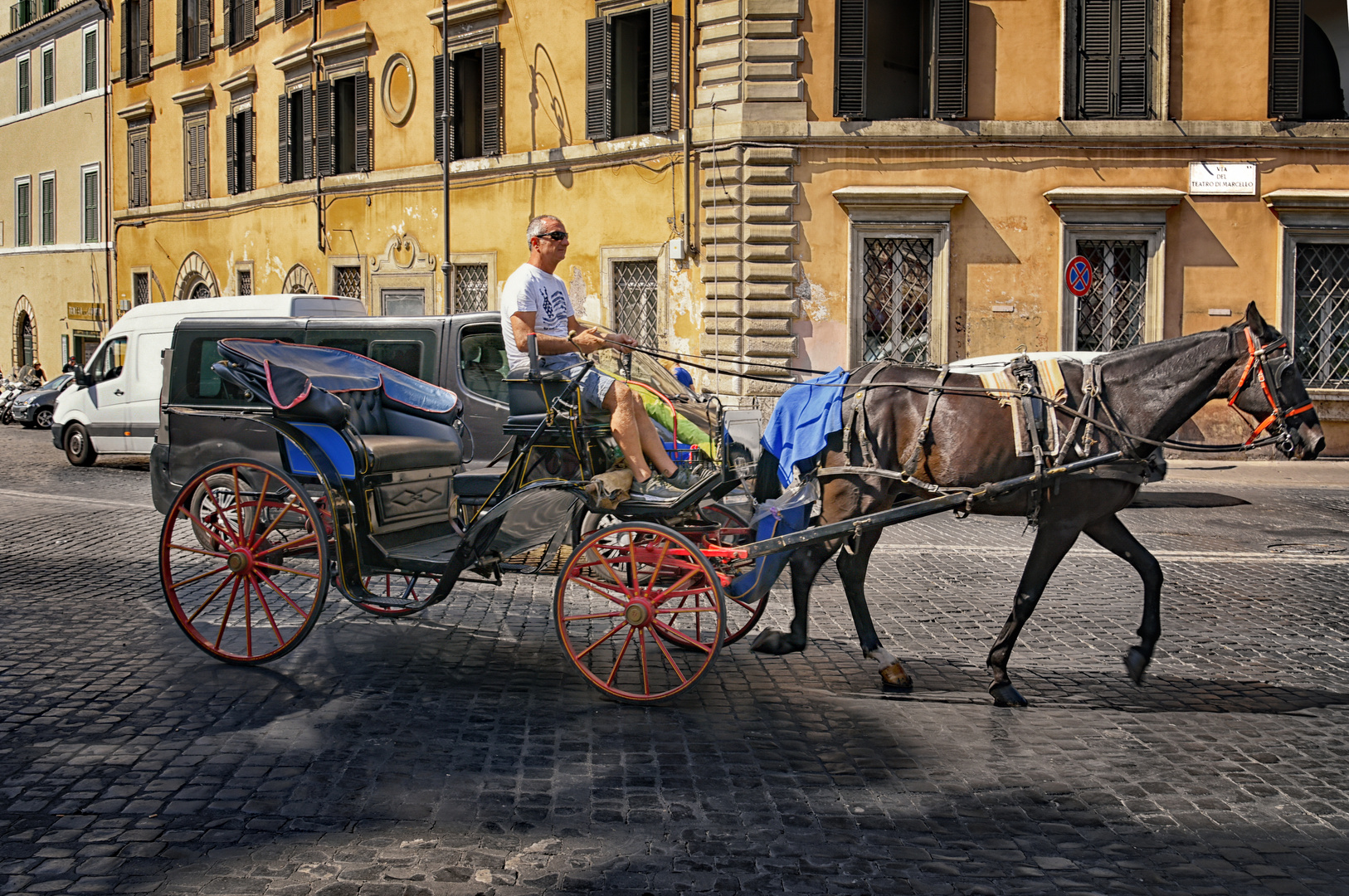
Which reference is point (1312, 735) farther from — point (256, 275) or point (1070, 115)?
point (256, 275)

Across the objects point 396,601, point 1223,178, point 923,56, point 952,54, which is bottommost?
point 396,601

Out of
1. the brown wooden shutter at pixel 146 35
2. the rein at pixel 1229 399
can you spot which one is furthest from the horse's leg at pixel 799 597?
the brown wooden shutter at pixel 146 35

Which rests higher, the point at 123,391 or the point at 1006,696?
the point at 123,391

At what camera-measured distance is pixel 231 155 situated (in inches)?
1147

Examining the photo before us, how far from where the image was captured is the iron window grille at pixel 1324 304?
61.7 ft

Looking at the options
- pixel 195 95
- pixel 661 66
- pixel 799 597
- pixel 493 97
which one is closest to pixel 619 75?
pixel 661 66

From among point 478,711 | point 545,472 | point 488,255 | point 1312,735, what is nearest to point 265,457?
point 545,472

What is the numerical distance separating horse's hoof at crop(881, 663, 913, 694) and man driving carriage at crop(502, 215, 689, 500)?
51.0 inches

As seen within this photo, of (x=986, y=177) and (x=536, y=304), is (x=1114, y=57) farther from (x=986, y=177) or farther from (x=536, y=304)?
(x=536, y=304)

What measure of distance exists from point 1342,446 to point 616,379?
1606 centimetres

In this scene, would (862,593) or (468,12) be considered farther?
(468,12)

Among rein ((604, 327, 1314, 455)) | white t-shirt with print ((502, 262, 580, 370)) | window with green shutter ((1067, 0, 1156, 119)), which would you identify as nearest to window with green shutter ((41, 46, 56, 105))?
window with green shutter ((1067, 0, 1156, 119))

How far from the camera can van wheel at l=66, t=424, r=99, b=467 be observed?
1714cm

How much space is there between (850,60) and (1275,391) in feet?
47.0
